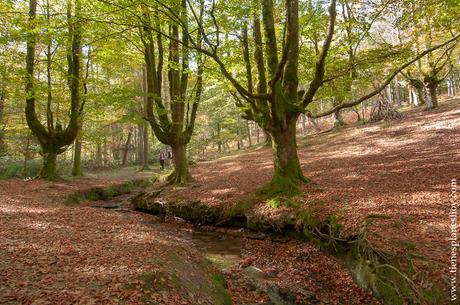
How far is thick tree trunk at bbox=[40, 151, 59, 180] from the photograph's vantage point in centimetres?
1723

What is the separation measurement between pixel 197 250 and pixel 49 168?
44.0ft

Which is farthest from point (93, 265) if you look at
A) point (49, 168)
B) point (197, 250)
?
point (49, 168)

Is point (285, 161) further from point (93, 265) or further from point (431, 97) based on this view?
point (431, 97)

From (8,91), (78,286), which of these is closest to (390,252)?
(78,286)

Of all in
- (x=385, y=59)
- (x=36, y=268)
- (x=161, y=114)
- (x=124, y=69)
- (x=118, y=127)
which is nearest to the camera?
(x=36, y=268)

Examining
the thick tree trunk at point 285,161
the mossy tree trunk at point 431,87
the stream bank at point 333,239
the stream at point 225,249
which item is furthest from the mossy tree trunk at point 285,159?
the mossy tree trunk at point 431,87

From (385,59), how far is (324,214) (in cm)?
537

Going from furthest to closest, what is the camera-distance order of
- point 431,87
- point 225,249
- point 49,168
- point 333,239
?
point 431,87 → point 49,168 → point 225,249 → point 333,239

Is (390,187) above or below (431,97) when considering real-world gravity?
below

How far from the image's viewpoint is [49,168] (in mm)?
17438

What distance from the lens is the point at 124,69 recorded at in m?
25.4

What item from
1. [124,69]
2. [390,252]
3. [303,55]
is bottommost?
[390,252]

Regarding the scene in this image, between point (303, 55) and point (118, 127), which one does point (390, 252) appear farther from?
point (118, 127)

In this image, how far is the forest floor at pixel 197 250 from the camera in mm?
4613
